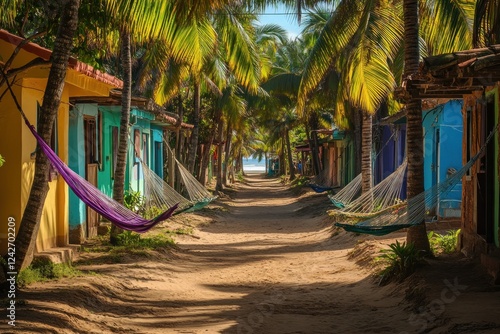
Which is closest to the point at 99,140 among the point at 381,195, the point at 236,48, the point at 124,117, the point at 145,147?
the point at 124,117

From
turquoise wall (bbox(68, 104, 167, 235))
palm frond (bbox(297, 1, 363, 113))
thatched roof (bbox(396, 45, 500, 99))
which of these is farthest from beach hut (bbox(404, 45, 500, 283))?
turquoise wall (bbox(68, 104, 167, 235))

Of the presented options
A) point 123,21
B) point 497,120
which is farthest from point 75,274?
point 497,120

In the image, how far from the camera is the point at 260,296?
8039mm

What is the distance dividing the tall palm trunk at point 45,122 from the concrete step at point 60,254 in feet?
3.46

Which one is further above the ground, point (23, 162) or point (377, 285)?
point (23, 162)

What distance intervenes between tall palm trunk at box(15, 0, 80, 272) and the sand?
1.56ft

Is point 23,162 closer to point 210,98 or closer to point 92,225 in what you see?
point 92,225

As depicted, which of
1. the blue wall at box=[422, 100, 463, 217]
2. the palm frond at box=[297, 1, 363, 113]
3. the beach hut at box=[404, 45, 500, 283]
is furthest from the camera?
the blue wall at box=[422, 100, 463, 217]

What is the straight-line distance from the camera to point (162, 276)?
910 cm

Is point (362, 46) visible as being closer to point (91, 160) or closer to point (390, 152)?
point (91, 160)

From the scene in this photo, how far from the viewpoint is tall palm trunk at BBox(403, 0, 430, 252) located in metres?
8.55

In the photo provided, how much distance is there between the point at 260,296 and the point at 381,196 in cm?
495

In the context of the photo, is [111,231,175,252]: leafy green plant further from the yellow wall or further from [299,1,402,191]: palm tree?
[299,1,402,191]: palm tree

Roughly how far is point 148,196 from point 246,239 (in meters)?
2.24
